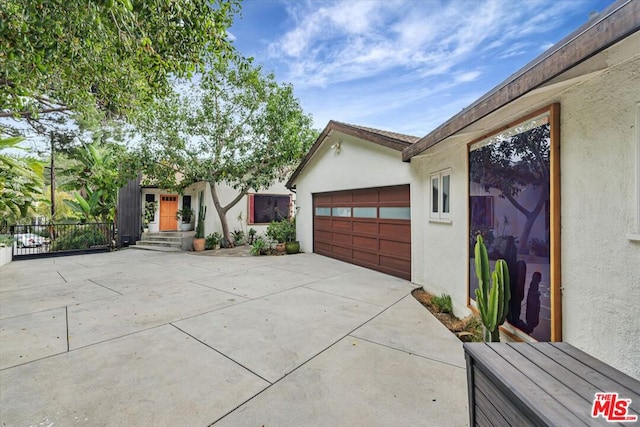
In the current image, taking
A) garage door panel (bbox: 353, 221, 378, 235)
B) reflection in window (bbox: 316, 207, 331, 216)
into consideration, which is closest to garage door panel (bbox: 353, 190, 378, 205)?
garage door panel (bbox: 353, 221, 378, 235)

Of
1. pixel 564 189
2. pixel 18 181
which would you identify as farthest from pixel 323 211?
pixel 18 181

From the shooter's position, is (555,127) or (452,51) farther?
(452,51)

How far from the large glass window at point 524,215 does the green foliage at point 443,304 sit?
1445 millimetres

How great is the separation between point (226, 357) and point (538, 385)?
2725 millimetres

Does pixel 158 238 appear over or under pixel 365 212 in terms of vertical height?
under

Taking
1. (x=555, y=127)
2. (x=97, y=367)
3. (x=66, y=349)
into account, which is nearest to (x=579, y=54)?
(x=555, y=127)

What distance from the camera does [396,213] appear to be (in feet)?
22.1

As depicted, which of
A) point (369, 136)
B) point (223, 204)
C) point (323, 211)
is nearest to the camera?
point (369, 136)

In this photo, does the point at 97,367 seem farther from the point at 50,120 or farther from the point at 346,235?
the point at 50,120

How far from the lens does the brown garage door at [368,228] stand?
21.4ft

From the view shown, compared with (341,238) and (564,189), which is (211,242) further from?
(564,189)

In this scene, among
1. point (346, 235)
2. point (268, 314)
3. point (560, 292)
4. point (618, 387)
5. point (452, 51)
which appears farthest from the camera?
point (346, 235)

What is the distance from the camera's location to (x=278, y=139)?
10.7m

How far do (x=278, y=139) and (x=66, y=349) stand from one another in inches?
350
